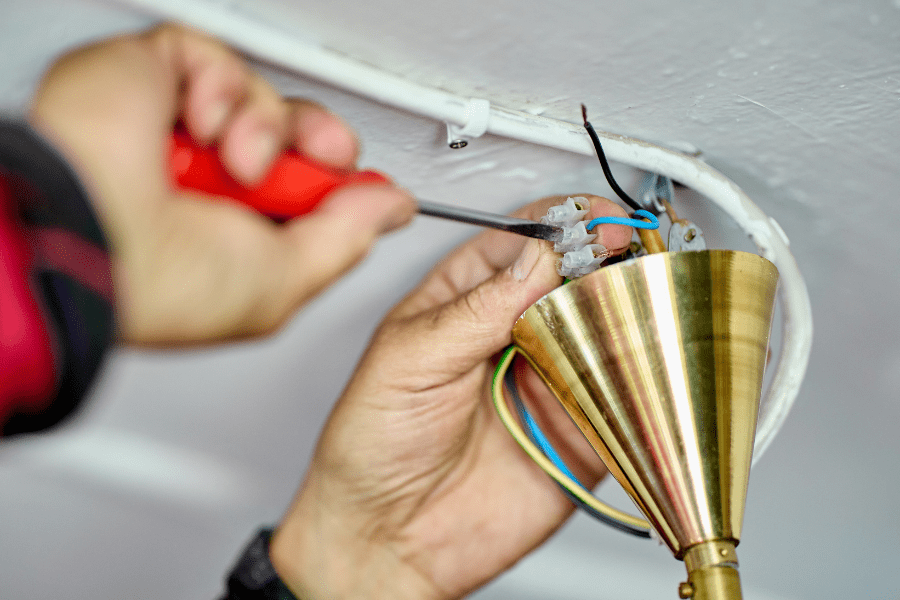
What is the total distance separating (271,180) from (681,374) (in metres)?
0.20

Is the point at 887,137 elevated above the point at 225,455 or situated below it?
above

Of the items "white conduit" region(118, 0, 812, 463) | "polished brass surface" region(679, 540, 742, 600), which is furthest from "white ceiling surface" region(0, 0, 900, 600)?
"polished brass surface" region(679, 540, 742, 600)

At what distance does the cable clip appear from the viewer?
299 millimetres

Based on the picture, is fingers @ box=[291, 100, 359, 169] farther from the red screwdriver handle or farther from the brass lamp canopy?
the brass lamp canopy

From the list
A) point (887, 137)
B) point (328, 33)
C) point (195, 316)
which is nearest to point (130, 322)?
point (195, 316)

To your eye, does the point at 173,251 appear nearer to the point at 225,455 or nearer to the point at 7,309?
the point at 7,309

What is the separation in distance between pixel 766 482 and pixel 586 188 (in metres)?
0.32

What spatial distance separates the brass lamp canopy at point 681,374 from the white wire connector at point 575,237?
0.03 m

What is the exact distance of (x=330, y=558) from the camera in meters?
0.47

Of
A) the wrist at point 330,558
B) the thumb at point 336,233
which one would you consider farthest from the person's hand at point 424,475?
the thumb at point 336,233

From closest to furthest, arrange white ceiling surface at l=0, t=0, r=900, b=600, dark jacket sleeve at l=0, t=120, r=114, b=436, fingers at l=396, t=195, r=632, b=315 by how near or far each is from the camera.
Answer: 1. dark jacket sleeve at l=0, t=120, r=114, b=436
2. white ceiling surface at l=0, t=0, r=900, b=600
3. fingers at l=396, t=195, r=632, b=315

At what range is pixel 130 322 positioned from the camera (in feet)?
0.61

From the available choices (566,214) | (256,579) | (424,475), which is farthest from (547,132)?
(256,579)

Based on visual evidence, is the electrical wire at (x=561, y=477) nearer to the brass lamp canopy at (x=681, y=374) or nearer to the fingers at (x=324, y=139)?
the brass lamp canopy at (x=681, y=374)
